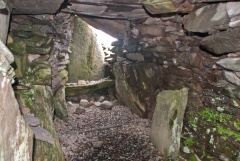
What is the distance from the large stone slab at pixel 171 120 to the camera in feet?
10.2

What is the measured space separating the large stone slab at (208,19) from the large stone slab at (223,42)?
10 centimetres

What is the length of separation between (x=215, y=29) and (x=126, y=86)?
103 inches

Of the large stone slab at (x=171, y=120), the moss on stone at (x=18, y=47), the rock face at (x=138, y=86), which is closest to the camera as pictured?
the moss on stone at (x=18, y=47)

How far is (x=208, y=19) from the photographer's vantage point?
8.49 ft

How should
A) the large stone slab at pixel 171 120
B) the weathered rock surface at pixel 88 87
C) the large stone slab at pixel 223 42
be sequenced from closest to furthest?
the large stone slab at pixel 223 42 → the large stone slab at pixel 171 120 → the weathered rock surface at pixel 88 87

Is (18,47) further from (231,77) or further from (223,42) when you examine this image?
(231,77)

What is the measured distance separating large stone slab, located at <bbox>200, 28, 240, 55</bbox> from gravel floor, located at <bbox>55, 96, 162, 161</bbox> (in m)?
1.84

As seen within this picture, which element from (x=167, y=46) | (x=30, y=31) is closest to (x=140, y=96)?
(x=167, y=46)

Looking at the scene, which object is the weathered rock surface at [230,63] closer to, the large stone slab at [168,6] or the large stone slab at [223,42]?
the large stone slab at [223,42]

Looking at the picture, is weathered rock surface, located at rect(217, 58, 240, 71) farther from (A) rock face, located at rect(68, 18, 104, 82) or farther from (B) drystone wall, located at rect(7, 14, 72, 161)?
(A) rock face, located at rect(68, 18, 104, 82)

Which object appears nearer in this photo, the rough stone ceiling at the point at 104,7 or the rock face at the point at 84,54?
the rough stone ceiling at the point at 104,7

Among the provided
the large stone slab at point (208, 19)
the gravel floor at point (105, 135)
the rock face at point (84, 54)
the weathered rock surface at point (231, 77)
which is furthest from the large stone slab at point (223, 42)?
the rock face at point (84, 54)

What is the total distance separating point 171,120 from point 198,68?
87cm

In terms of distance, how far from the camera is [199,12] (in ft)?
9.16
